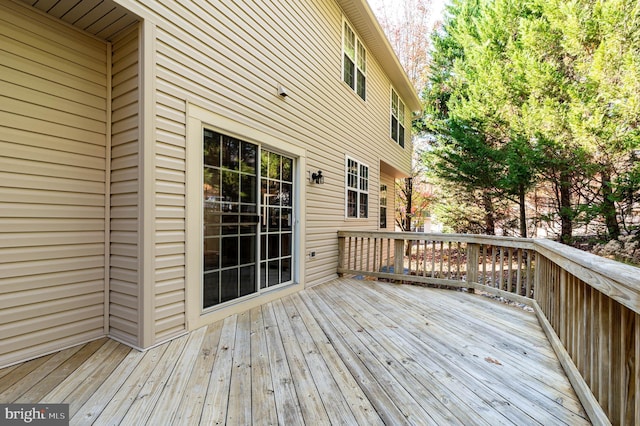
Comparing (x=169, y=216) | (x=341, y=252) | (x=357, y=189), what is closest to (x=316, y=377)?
(x=169, y=216)

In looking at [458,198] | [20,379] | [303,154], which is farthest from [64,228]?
[458,198]

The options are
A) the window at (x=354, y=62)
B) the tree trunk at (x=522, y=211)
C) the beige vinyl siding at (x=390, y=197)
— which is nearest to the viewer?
the window at (x=354, y=62)

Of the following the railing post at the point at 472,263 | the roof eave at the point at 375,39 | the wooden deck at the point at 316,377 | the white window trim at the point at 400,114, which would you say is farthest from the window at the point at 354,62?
the wooden deck at the point at 316,377

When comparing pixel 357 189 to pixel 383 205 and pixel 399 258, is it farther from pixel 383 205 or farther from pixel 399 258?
pixel 383 205

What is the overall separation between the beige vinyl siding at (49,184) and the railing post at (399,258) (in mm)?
4019

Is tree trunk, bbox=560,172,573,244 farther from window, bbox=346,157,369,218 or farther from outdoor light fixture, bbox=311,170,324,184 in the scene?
outdoor light fixture, bbox=311,170,324,184

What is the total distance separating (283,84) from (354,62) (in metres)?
2.88

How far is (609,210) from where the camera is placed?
20.8 ft

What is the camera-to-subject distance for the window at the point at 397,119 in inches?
344

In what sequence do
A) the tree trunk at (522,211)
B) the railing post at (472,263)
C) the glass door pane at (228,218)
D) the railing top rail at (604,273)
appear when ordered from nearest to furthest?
1. the railing top rail at (604,273)
2. the glass door pane at (228,218)
3. the railing post at (472,263)
4. the tree trunk at (522,211)

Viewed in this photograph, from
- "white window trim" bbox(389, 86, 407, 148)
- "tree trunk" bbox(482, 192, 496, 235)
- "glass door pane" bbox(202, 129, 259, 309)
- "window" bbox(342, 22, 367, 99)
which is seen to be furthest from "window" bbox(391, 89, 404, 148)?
"glass door pane" bbox(202, 129, 259, 309)

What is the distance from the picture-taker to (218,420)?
149 centimetres

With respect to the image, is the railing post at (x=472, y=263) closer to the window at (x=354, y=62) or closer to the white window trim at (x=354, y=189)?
the white window trim at (x=354, y=189)

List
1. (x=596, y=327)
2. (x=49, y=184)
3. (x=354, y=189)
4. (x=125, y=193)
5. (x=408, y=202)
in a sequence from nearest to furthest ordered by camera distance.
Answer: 1. (x=596, y=327)
2. (x=49, y=184)
3. (x=125, y=193)
4. (x=354, y=189)
5. (x=408, y=202)
